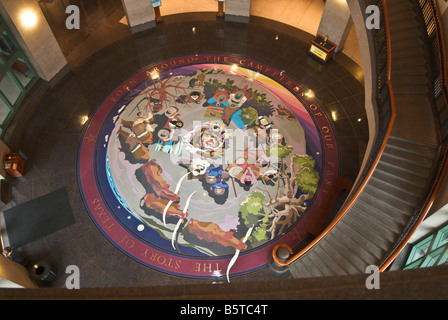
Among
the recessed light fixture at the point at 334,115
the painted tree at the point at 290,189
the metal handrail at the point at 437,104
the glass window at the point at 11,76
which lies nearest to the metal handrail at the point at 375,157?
the metal handrail at the point at 437,104

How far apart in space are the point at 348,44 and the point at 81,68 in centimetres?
992

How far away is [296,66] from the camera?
38.5ft

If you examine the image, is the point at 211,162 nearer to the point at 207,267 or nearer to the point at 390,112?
the point at 207,267

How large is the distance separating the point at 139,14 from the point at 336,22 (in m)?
7.20

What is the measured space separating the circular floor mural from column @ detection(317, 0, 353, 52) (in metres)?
2.27

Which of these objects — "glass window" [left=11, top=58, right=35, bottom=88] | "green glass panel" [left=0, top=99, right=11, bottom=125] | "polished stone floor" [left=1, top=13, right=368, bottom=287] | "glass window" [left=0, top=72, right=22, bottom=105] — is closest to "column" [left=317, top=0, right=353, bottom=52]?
"polished stone floor" [left=1, top=13, right=368, bottom=287]

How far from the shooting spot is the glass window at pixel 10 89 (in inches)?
401

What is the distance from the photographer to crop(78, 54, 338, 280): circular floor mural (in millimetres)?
8422

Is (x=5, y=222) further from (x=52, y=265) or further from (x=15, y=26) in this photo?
(x=15, y=26)

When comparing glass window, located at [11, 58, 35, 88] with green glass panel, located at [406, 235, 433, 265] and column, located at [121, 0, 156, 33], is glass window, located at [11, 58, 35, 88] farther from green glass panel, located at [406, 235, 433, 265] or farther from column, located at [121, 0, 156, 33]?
green glass panel, located at [406, 235, 433, 265]

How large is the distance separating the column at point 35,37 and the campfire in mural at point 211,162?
2.74m

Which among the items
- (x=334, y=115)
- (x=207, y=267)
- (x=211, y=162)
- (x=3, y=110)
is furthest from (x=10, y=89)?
(x=334, y=115)

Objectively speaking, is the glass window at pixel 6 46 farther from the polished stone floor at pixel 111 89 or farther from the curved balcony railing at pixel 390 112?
the curved balcony railing at pixel 390 112

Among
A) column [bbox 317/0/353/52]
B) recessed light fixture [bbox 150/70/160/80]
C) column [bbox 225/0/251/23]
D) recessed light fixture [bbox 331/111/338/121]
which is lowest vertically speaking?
recessed light fixture [bbox 331/111/338/121]
